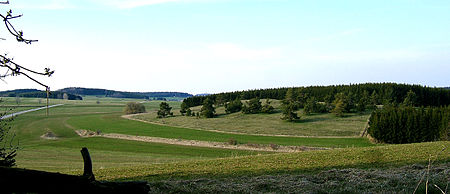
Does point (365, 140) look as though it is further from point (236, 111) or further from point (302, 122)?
point (236, 111)

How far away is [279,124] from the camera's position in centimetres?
7194

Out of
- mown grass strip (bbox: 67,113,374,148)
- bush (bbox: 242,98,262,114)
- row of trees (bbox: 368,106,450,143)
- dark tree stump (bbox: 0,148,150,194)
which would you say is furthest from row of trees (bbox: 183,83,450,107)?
dark tree stump (bbox: 0,148,150,194)

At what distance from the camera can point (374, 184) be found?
29.7 ft

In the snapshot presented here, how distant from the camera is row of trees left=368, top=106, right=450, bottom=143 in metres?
52.6

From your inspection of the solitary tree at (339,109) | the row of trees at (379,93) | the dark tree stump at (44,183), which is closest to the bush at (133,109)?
the row of trees at (379,93)

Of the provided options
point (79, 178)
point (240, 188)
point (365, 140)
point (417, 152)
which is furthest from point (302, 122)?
point (79, 178)

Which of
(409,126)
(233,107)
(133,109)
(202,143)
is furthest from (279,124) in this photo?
(133,109)

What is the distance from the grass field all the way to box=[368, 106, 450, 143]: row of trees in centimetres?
589

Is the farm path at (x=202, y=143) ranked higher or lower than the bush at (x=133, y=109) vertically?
Result: lower

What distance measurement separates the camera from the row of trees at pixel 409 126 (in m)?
52.6

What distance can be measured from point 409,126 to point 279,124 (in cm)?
2631

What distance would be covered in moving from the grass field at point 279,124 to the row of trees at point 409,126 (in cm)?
589

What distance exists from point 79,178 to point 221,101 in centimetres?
10030

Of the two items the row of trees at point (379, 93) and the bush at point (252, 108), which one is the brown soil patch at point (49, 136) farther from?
the row of trees at point (379, 93)
